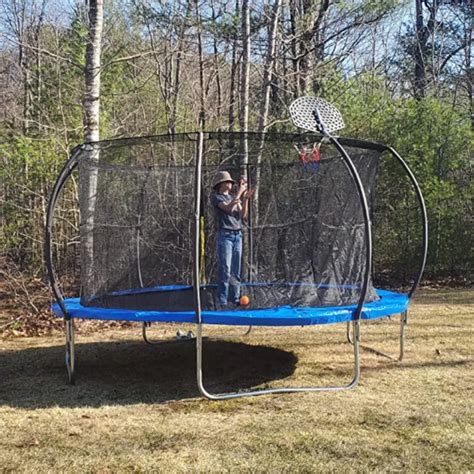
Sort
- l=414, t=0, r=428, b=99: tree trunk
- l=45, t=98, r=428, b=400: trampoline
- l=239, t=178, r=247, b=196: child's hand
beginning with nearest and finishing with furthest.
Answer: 1. l=45, t=98, r=428, b=400: trampoline
2. l=239, t=178, r=247, b=196: child's hand
3. l=414, t=0, r=428, b=99: tree trunk

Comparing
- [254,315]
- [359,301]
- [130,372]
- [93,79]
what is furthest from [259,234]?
[93,79]

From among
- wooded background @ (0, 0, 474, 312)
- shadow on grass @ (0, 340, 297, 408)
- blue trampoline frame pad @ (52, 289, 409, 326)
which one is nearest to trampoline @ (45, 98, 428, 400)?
blue trampoline frame pad @ (52, 289, 409, 326)

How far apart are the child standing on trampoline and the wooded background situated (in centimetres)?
398

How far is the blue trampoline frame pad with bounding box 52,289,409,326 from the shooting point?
3.73m

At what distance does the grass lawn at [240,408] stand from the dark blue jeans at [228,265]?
2.03ft

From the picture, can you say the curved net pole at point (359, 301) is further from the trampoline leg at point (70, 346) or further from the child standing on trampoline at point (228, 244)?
the trampoline leg at point (70, 346)

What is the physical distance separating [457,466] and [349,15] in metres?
9.70

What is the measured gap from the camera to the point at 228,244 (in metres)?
4.33

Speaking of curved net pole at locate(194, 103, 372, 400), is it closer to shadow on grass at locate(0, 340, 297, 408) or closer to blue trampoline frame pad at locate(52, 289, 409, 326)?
blue trampoline frame pad at locate(52, 289, 409, 326)

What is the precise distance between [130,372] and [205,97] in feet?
23.6

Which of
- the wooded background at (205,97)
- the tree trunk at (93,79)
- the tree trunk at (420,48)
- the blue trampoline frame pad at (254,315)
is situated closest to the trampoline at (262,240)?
the blue trampoline frame pad at (254,315)

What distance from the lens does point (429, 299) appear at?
318 inches

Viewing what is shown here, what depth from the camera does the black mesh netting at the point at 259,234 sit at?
4281 mm

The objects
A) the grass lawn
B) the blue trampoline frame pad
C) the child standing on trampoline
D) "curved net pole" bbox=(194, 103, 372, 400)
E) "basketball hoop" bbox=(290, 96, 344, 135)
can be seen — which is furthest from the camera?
the child standing on trampoline
